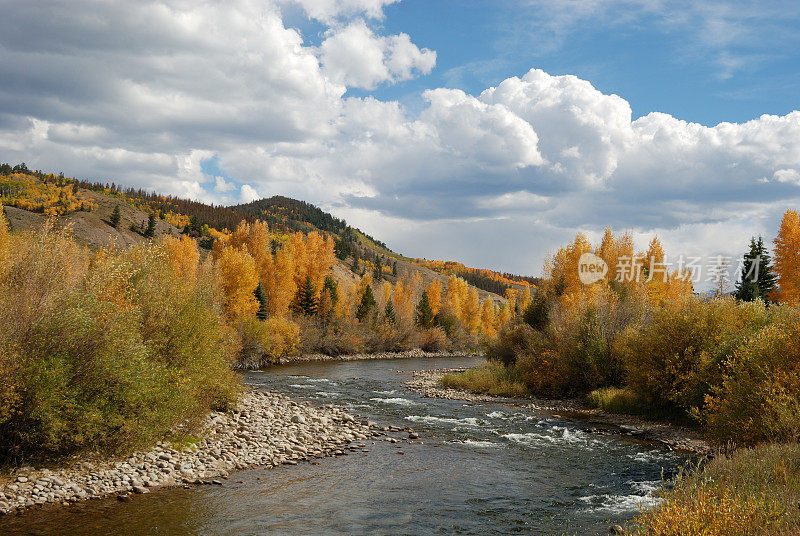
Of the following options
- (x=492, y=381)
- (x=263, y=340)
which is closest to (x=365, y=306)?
(x=263, y=340)

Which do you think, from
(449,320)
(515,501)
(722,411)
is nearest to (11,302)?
(515,501)

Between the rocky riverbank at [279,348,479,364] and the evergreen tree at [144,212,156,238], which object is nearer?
the rocky riverbank at [279,348,479,364]

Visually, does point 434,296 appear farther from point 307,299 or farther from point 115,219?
point 115,219

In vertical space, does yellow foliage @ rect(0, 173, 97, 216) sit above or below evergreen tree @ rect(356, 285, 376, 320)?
above

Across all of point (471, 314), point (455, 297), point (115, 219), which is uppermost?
point (115, 219)

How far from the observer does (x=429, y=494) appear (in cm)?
→ 1560

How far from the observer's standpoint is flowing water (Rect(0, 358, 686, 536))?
41.8ft

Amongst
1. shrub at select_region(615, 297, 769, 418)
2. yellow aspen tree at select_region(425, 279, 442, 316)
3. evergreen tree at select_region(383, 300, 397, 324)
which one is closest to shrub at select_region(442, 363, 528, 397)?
shrub at select_region(615, 297, 769, 418)

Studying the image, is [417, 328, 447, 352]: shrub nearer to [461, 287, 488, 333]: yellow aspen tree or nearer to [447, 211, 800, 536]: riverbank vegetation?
[461, 287, 488, 333]: yellow aspen tree

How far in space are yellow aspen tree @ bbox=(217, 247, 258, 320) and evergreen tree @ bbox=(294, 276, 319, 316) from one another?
16.8 meters

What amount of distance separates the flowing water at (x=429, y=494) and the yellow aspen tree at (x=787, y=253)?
1585 inches

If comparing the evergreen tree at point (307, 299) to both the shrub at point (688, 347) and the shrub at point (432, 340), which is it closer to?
the shrub at point (432, 340)

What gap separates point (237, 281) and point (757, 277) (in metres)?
58.7

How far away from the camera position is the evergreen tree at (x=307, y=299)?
252ft
